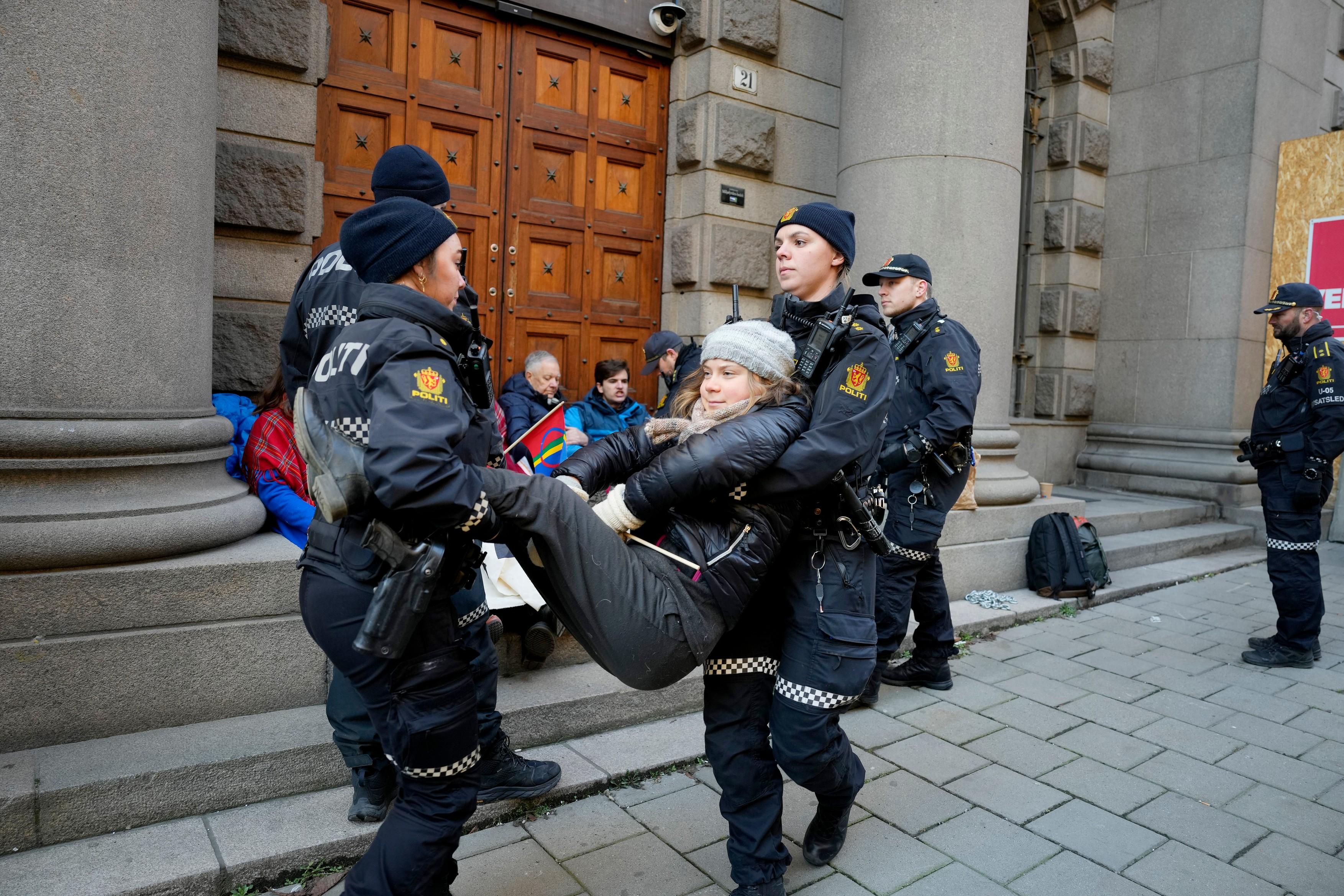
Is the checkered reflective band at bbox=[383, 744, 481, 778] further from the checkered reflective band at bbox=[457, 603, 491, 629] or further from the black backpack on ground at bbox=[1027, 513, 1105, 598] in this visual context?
the black backpack on ground at bbox=[1027, 513, 1105, 598]

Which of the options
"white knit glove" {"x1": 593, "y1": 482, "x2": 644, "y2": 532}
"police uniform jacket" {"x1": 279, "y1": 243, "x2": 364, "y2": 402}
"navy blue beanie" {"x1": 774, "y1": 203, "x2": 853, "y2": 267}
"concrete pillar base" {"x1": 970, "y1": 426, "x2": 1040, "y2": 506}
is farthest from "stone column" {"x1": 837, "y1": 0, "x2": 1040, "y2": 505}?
"white knit glove" {"x1": 593, "y1": 482, "x2": 644, "y2": 532}

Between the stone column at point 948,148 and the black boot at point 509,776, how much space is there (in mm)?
4099

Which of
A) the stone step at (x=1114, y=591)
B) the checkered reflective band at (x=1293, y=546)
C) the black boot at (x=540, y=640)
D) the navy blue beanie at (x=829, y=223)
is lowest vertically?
the stone step at (x=1114, y=591)

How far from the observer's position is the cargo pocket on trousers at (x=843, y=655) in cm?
266

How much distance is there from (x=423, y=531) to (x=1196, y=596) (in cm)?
681

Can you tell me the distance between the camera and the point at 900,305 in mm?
4691

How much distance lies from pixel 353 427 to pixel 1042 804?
3.03 meters

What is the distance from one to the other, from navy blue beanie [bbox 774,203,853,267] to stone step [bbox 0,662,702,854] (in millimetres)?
2249

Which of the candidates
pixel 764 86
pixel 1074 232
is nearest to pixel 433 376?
pixel 764 86

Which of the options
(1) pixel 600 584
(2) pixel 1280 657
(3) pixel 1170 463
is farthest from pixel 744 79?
(3) pixel 1170 463

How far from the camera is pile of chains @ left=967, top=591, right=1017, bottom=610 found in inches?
237

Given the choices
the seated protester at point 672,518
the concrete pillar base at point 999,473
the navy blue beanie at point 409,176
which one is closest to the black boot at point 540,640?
the seated protester at point 672,518

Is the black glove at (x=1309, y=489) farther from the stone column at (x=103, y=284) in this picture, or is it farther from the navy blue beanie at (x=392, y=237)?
the stone column at (x=103, y=284)

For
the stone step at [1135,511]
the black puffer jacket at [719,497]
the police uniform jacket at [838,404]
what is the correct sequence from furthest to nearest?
the stone step at [1135,511] → the police uniform jacket at [838,404] → the black puffer jacket at [719,497]
